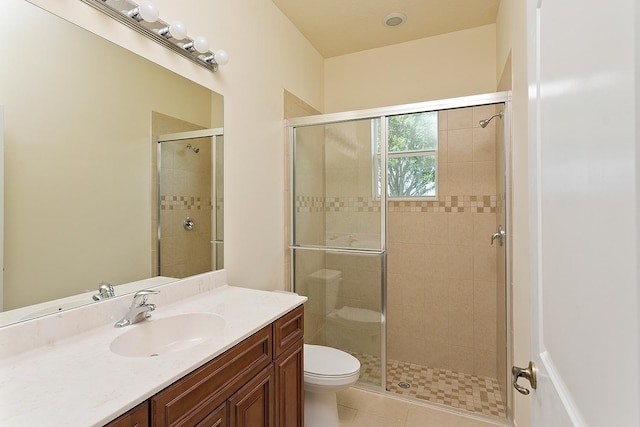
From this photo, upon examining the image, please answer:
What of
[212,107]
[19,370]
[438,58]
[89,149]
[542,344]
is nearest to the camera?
[542,344]

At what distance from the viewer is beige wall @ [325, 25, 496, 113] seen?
2586 millimetres

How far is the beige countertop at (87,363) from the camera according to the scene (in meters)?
0.70

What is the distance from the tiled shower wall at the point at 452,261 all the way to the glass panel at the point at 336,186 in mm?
504

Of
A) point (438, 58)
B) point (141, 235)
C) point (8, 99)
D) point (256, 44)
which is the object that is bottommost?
point (141, 235)

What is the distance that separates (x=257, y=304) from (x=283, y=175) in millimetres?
1237

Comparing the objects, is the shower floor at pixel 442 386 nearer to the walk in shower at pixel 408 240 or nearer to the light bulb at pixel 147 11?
the walk in shower at pixel 408 240

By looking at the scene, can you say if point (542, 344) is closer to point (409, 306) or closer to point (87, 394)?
point (87, 394)

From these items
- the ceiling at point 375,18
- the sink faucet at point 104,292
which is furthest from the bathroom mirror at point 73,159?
the ceiling at point 375,18

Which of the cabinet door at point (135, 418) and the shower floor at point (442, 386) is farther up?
the cabinet door at point (135, 418)

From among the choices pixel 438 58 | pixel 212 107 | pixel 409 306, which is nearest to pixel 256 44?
pixel 212 107

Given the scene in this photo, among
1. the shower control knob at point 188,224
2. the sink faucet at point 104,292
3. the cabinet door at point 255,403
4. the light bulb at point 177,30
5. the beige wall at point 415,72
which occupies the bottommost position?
the cabinet door at point 255,403

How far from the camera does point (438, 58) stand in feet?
8.91

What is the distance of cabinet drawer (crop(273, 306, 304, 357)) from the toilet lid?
15.8 inches

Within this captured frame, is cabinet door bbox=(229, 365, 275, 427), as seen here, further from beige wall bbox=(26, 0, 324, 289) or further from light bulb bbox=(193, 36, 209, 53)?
light bulb bbox=(193, 36, 209, 53)
